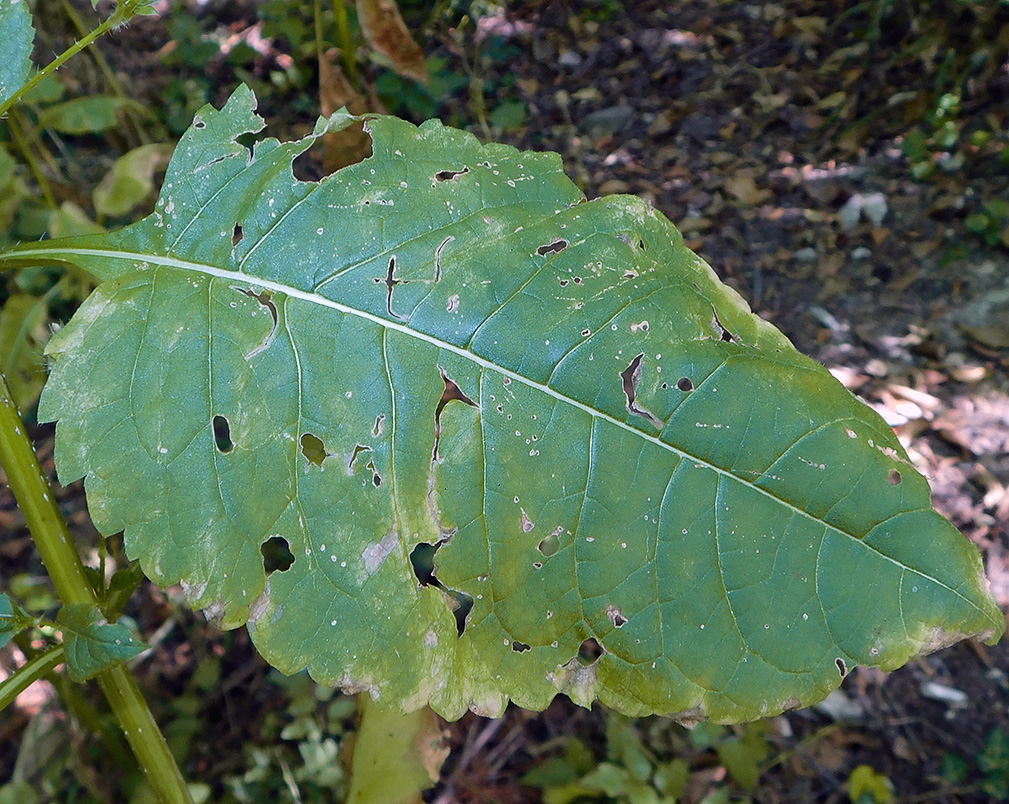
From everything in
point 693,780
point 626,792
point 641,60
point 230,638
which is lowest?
point 693,780

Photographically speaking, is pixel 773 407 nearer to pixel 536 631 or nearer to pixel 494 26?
pixel 536 631

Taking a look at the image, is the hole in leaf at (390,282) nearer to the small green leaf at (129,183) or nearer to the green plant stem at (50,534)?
the green plant stem at (50,534)

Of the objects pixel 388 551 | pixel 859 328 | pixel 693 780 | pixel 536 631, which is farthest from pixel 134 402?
pixel 859 328

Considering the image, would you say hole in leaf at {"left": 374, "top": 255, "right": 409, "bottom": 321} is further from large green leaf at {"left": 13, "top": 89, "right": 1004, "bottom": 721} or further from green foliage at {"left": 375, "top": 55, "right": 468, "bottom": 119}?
green foliage at {"left": 375, "top": 55, "right": 468, "bottom": 119}

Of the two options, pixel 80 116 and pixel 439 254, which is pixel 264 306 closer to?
pixel 439 254

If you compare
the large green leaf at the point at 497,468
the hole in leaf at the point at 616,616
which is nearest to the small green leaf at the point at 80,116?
the large green leaf at the point at 497,468

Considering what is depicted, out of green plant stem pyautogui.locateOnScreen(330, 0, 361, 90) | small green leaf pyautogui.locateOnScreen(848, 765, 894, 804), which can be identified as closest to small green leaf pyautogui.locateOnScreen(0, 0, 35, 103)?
green plant stem pyautogui.locateOnScreen(330, 0, 361, 90)

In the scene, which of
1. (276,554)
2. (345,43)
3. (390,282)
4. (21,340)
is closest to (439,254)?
(390,282)
